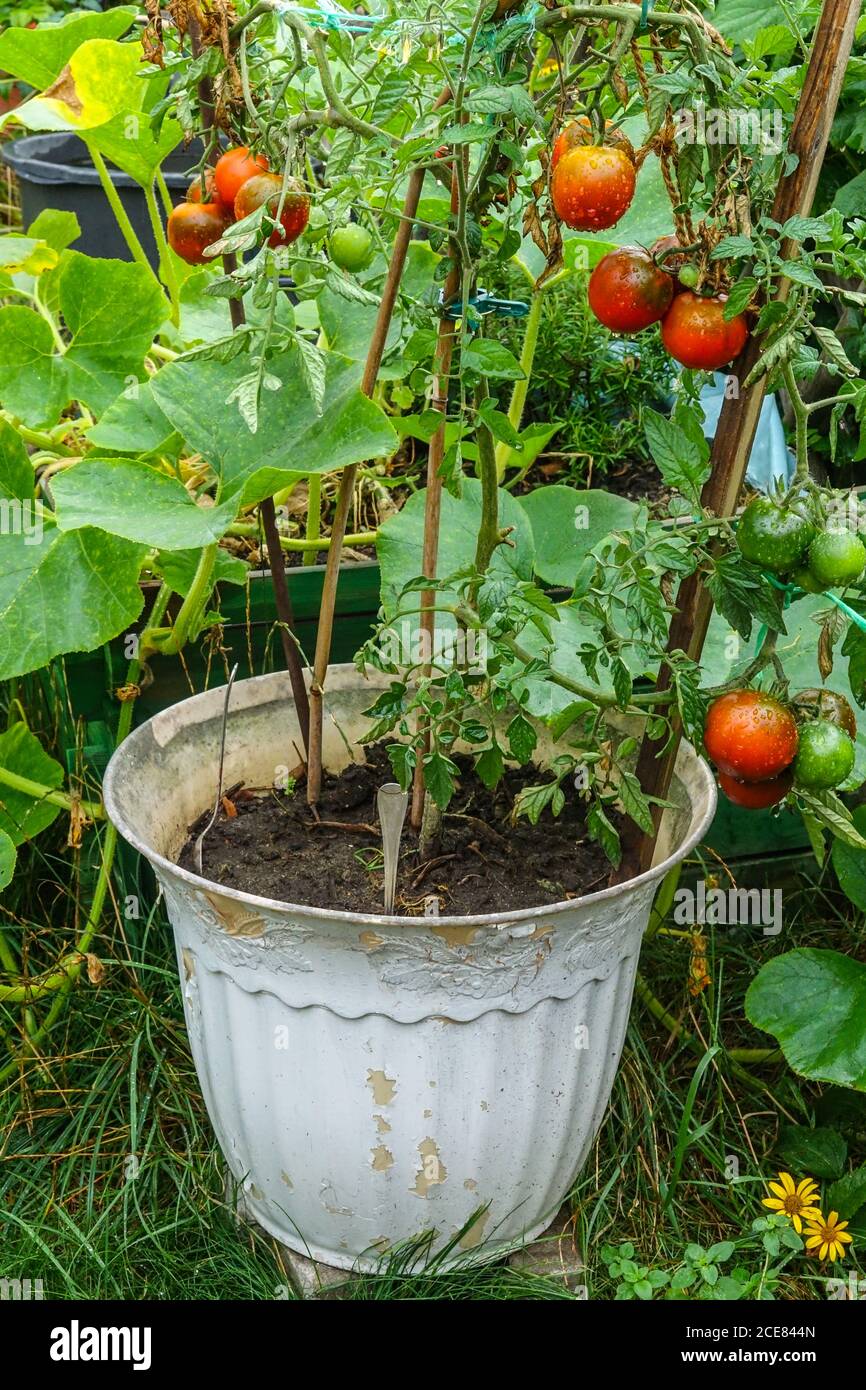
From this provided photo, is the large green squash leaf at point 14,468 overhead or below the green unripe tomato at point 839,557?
below

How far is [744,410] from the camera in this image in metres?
1.16

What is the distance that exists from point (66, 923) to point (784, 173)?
136cm

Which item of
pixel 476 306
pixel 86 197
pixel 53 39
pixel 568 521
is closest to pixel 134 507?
pixel 476 306

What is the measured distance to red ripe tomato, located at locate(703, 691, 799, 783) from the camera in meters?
1.08

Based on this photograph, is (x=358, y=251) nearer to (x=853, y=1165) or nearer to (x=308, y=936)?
(x=308, y=936)

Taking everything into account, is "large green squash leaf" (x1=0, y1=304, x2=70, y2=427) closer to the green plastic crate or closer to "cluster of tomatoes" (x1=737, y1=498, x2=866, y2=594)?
the green plastic crate

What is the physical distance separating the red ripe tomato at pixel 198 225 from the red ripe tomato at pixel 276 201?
4 cm

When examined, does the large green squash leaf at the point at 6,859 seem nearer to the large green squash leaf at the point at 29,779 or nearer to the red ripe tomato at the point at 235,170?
the large green squash leaf at the point at 29,779

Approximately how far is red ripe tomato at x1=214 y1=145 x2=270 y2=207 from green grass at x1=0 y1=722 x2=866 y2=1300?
3.27 feet

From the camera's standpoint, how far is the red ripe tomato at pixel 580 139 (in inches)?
39.6

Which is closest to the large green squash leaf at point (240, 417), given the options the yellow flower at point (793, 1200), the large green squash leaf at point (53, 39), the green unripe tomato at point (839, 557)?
the green unripe tomato at point (839, 557)

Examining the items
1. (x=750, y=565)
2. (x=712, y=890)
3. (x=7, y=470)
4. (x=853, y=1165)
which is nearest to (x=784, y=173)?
(x=750, y=565)

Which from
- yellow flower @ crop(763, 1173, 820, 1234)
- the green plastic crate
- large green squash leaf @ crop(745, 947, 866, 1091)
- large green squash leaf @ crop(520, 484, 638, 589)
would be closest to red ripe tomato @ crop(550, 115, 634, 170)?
large green squash leaf @ crop(520, 484, 638, 589)

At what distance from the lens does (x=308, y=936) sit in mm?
1189
